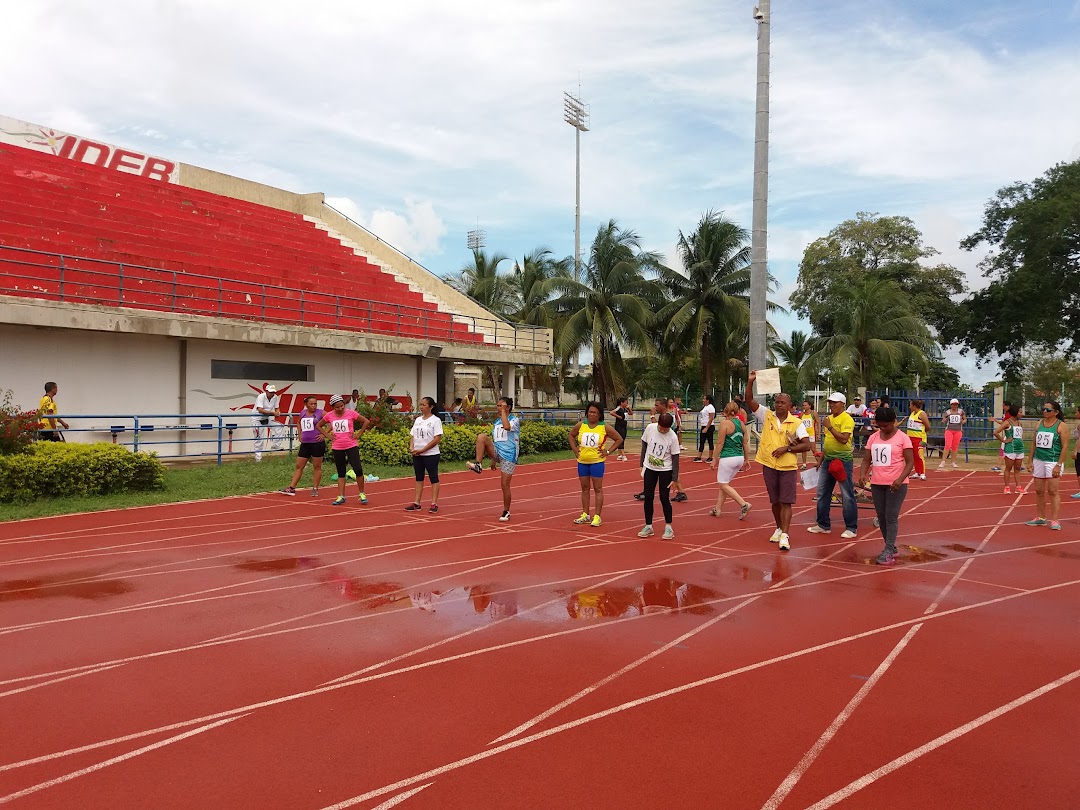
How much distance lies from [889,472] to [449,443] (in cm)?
1214

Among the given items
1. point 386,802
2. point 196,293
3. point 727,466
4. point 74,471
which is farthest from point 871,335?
point 386,802

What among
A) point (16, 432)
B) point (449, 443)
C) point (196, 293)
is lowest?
point (449, 443)

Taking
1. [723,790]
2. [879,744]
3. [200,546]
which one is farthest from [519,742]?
[200,546]

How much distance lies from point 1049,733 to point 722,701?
5.43 ft

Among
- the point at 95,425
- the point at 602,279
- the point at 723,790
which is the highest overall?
the point at 602,279

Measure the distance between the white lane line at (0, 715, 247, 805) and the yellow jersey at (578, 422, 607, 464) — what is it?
21.0ft

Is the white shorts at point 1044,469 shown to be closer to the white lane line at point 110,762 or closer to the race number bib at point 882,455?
the race number bib at point 882,455

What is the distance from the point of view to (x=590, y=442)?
1034 cm

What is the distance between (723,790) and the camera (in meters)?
3.69

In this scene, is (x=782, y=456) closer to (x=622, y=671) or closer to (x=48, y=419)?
→ (x=622, y=671)

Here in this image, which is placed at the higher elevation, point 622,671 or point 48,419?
point 48,419

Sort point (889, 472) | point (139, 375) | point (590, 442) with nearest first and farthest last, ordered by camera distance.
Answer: point (889, 472) → point (590, 442) → point (139, 375)

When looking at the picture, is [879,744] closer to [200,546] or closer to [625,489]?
[200,546]

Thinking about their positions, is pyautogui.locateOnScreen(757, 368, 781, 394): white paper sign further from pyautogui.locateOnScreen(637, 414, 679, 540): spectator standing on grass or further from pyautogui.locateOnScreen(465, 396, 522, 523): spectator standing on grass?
pyautogui.locateOnScreen(465, 396, 522, 523): spectator standing on grass
